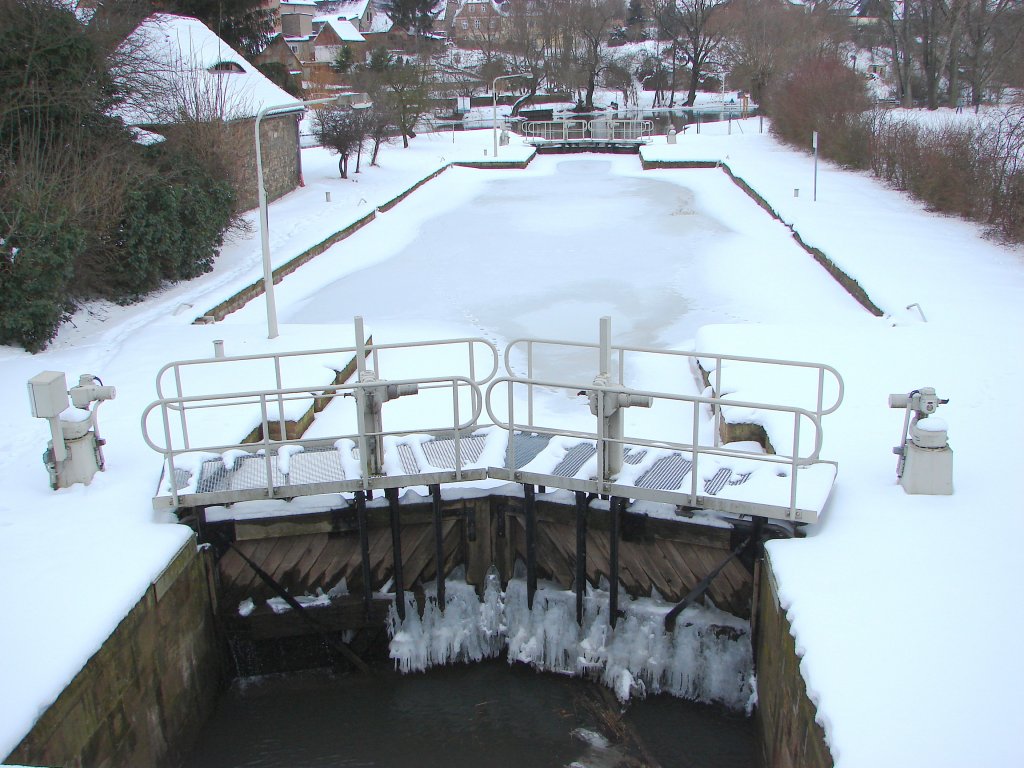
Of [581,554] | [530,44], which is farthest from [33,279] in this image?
[530,44]

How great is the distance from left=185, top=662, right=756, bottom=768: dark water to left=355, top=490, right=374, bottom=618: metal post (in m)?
0.61

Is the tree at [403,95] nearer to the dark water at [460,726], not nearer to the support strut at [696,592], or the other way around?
the dark water at [460,726]

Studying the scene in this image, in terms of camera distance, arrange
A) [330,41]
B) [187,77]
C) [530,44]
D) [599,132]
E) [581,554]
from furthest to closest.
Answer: [330,41]
[530,44]
[599,132]
[187,77]
[581,554]

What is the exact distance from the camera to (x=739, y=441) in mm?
8664

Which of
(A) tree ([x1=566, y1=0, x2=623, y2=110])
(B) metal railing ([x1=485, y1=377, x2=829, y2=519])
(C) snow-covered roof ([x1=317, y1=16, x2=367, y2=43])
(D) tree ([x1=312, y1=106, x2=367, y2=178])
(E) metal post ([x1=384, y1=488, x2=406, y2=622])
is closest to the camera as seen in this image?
(B) metal railing ([x1=485, y1=377, x2=829, y2=519])

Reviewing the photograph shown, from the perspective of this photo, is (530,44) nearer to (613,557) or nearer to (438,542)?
(438,542)

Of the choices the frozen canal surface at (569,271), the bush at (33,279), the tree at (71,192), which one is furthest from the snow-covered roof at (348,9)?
the bush at (33,279)

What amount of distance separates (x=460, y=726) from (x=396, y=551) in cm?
144

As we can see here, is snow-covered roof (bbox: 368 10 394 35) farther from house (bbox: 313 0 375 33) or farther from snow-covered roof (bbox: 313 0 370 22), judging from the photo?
snow-covered roof (bbox: 313 0 370 22)

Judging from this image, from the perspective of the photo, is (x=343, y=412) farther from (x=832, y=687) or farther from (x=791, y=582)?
(x=832, y=687)

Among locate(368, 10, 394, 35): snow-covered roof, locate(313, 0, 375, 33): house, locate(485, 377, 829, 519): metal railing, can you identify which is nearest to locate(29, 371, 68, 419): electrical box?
locate(485, 377, 829, 519): metal railing

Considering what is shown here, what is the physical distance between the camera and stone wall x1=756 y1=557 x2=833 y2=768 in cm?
504

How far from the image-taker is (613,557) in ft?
24.6

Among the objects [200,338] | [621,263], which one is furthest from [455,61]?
[200,338]
